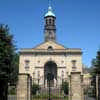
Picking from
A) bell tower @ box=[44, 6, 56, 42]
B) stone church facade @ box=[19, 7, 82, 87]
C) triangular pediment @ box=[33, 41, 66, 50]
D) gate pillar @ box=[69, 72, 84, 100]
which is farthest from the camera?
bell tower @ box=[44, 6, 56, 42]

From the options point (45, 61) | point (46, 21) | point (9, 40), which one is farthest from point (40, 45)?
point (9, 40)

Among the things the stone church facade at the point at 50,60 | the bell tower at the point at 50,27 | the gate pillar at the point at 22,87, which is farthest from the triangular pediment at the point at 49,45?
the gate pillar at the point at 22,87

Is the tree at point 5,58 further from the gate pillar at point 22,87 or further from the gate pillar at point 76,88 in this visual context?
the gate pillar at point 76,88

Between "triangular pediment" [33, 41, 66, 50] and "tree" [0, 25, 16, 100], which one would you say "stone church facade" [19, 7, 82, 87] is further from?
"tree" [0, 25, 16, 100]

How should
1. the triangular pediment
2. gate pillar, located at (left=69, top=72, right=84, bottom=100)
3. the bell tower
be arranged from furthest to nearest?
the bell tower, the triangular pediment, gate pillar, located at (left=69, top=72, right=84, bottom=100)

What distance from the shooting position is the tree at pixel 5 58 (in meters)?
17.9

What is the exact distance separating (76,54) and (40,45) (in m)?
9.71

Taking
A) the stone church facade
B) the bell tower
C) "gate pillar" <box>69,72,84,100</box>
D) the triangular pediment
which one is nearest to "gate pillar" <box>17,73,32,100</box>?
"gate pillar" <box>69,72,84,100</box>

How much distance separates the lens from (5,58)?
59.9 feet

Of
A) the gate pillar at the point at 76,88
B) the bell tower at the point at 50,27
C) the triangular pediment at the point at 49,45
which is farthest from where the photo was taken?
the bell tower at the point at 50,27

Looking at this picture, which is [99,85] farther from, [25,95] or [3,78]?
[3,78]

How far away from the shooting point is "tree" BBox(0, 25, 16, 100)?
1786 cm

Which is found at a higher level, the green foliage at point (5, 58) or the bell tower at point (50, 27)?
the bell tower at point (50, 27)

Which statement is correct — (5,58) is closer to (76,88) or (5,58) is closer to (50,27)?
(76,88)
